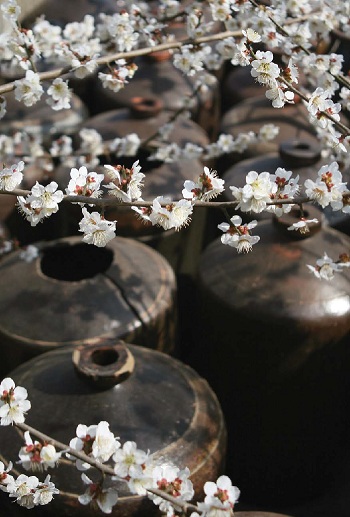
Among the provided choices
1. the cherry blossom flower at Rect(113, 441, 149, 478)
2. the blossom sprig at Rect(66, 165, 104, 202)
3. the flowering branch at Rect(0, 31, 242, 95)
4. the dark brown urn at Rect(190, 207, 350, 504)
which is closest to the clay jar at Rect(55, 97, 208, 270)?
the dark brown urn at Rect(190, 207, 350, 504)

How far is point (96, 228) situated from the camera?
2.29 meters

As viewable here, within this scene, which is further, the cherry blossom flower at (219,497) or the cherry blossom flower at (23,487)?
the cherry blossom flower at (23,487)

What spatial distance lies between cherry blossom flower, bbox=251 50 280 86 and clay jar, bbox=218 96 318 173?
310cm

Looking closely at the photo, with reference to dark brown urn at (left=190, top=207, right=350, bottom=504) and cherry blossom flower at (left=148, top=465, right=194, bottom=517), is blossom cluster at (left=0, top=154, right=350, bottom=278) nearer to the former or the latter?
cherry blossom flower at (left=148, top=465, right=194, bottom=517)

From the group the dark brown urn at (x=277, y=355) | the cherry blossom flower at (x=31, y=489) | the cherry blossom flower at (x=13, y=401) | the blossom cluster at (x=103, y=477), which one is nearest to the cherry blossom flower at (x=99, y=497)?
the blossom cluster at (x=103, y=477)

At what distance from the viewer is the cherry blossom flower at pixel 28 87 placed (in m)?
2.91

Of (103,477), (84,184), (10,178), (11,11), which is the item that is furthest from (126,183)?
(11,11)

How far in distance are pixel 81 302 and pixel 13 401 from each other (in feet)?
4.64

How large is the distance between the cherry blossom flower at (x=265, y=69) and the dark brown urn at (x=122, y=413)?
1.37 meters

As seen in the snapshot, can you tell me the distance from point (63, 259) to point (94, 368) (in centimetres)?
140

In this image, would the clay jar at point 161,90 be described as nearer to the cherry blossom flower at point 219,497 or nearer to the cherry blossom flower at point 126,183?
the cherry blossom flower at point 126,183

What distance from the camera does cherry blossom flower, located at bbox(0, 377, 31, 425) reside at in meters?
2.36

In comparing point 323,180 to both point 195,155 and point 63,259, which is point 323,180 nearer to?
point 63,259

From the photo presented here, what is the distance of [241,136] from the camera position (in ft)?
18.1
